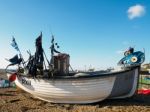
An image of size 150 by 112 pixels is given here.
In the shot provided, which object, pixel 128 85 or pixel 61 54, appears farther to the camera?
pixel 61 54

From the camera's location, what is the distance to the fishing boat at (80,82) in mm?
11852

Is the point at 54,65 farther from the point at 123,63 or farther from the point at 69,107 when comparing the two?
the point at 123,63

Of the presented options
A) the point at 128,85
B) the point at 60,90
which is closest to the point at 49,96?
the point at 60,90

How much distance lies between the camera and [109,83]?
1184 centimetres

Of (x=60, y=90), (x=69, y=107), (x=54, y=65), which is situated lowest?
(x=69, y=107)

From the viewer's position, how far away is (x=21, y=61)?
54.1 ft

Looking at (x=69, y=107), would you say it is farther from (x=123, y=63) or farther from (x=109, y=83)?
(x=123, y=63)

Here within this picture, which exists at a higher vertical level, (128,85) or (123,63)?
(123,63)

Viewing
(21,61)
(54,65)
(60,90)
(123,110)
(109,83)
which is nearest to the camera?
(123,110)

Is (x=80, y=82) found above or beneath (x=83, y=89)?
above

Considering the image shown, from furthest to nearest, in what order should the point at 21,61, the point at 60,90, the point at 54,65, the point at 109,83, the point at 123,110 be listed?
1. the point at 21,61
2. the point at 54,65
3. the point at 60,90
4. the point at 109,83
5. the point at 123,110

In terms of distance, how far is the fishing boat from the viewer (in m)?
11.9

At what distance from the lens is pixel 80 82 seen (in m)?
12.0

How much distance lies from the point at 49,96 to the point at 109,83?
385cm
